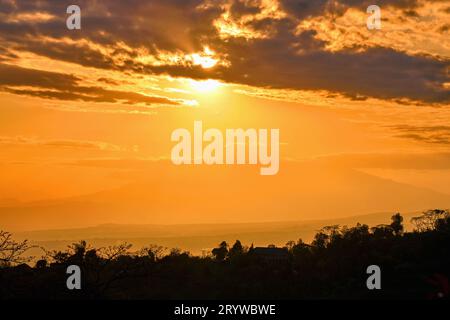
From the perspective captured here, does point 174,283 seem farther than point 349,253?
No

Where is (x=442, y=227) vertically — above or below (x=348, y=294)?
above

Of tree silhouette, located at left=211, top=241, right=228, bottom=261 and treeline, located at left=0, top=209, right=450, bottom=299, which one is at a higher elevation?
tree silhouette, located at left=211, top=241, right=228, bottom=261

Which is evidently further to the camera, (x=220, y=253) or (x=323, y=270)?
(x=220, y=253)

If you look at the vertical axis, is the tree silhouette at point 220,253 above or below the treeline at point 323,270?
Result: above

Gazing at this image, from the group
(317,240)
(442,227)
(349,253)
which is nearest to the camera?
(349,253)

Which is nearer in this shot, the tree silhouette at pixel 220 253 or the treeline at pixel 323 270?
the treeline at pixel 323 270

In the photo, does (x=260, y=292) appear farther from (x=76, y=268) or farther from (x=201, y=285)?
(x=76, y=268)

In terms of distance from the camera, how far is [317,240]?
132625 mm

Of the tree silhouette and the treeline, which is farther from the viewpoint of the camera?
the tree silhouette

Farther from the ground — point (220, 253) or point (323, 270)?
point (220, 253)

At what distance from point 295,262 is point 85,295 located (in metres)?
72.2
